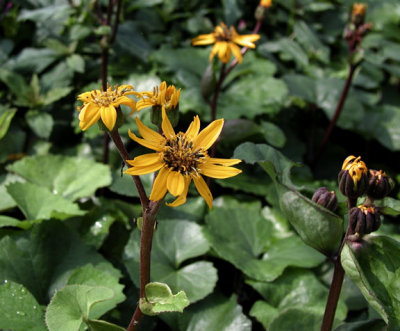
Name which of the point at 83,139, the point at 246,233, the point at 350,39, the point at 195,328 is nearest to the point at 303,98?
the point at 350,39

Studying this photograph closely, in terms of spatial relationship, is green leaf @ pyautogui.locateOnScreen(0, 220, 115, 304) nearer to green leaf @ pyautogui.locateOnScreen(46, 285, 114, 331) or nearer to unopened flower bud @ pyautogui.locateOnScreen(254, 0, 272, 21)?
green leaf @ pyautogui.locateOnScreen(46, 285, 114, 331)

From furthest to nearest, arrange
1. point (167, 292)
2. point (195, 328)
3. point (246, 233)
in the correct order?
point (246, 233) → point (195, 328) → point (167, 292)

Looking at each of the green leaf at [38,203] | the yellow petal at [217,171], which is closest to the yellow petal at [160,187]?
the yellow petal at [217,171]

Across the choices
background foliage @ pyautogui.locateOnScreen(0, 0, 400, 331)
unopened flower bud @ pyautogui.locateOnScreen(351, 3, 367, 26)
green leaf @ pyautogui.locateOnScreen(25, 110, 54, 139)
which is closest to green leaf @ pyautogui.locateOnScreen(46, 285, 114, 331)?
background foliage @ pyautogui.locateOnScreen(0, 0, 400, 331)

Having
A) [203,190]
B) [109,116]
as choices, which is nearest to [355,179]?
[203,190]

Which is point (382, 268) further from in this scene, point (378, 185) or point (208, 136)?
point (208, 136)

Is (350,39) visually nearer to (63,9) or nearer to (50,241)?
(63,9)

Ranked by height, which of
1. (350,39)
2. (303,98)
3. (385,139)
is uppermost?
(350,39)
